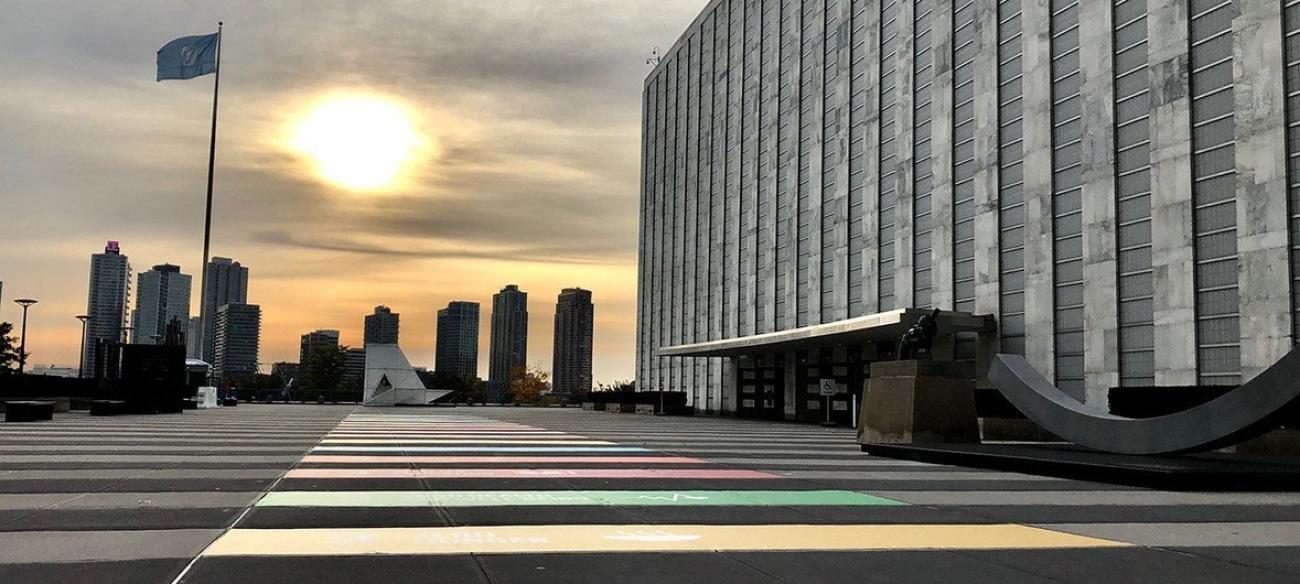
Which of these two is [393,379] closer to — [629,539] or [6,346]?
[6,346]

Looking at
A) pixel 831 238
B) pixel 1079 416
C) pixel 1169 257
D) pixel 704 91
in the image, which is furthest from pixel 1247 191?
pixel 704 91

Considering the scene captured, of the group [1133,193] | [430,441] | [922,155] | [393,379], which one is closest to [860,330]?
[922,155]

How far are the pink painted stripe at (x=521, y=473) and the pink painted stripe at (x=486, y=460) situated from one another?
148 cm

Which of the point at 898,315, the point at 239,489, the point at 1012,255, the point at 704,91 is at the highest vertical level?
the point at 704,91

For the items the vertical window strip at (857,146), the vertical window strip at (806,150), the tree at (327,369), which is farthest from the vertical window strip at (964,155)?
the tree at (327,369)

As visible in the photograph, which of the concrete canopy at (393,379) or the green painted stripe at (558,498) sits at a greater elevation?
the concrete canopy at (393,379)

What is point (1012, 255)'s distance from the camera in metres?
34.8

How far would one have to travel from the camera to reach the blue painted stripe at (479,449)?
18.7 m

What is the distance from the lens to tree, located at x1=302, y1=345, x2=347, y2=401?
112250mm

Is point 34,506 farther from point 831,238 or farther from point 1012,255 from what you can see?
point 831,238

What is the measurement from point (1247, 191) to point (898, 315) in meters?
10.1

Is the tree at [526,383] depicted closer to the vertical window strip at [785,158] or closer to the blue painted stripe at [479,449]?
the vertical window strip at [785,158]

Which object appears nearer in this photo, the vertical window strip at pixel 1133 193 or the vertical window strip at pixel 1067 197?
the vertical window strip at pixel 1133 193

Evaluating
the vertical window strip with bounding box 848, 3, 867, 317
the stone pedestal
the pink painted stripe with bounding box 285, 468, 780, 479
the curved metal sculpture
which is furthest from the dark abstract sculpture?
the vertical window strip with bounding box 848, 3, 867, 317
